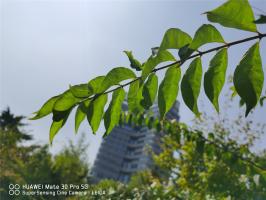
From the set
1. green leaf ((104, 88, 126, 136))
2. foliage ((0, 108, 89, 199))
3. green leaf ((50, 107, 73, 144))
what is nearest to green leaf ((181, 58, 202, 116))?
green leaf ((104, 88, 126, 136))

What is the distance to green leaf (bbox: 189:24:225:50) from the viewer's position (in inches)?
31.3

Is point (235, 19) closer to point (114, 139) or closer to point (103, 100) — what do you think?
point (103, 100)

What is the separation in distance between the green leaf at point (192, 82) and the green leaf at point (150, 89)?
0.14m

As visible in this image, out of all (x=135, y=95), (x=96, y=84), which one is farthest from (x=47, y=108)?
(x=135, y=95)

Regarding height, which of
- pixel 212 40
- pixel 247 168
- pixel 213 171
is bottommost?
pixel 213 171

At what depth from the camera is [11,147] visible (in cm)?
2044

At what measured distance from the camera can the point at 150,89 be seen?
1021mm

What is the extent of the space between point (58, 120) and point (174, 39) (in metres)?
0.41

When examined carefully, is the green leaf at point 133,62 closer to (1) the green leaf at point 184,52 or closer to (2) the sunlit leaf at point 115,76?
(2) the sunlit leaf at point 115,76

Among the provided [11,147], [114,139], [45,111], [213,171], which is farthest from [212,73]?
[114,139]

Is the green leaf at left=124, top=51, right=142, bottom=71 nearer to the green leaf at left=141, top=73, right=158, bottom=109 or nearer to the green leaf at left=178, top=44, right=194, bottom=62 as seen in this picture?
the green leaf at left=141, top=73, right=158, bottom=109

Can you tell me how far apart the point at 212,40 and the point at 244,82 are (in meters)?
0.14

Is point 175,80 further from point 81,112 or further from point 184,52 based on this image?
point 81,112

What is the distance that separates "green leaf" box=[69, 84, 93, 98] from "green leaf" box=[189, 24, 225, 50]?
1.17 feet
